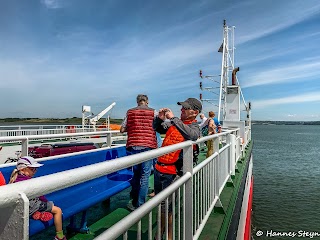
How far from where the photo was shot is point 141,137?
4312 millimetres

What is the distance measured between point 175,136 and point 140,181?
49.0 inches

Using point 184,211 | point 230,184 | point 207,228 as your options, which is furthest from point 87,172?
point 230,184

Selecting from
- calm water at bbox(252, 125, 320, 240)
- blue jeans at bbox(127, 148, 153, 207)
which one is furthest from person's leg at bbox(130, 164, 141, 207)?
calm water at bbox(252, 125, 320, 240)

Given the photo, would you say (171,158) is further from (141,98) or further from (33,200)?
(33,200)

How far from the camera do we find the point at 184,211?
2758 millimetres

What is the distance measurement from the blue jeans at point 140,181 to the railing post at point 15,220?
3.38m

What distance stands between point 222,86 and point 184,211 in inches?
759

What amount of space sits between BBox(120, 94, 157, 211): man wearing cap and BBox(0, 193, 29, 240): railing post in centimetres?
340

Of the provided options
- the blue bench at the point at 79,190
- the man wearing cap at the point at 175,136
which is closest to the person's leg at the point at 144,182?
the blue bench at the point at 79,190

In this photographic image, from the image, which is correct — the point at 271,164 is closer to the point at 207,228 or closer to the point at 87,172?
the point at 207,228

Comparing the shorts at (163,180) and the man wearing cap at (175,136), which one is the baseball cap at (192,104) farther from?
the shorts at (163,180)

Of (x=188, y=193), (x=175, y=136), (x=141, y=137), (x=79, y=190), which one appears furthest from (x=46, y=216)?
(x=141, y=137)

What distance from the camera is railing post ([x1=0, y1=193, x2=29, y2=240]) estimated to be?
0.85 m

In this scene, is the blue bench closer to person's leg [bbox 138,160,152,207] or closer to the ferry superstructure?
the ferry superstructure
